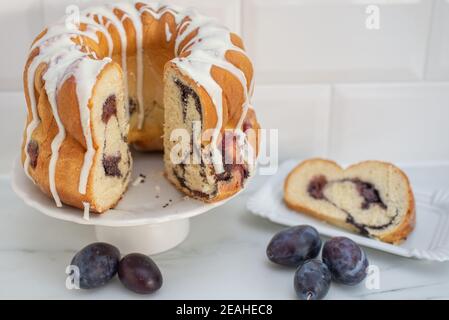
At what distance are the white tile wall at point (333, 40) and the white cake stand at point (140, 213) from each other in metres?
0.38

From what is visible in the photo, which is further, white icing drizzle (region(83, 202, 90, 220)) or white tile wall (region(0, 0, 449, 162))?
white tile wall (region(0, 0, 449, 162))

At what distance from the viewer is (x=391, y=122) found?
1.40 meters

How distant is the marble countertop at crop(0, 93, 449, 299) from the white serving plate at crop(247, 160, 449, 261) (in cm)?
3

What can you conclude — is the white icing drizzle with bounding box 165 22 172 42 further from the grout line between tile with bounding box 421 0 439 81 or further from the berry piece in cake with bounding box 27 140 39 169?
the grout line between tile with bounding box 421 0 439 81

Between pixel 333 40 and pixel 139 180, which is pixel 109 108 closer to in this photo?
pixel 139 180

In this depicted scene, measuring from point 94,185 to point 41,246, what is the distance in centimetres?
22

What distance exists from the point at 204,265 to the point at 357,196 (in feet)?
1.16

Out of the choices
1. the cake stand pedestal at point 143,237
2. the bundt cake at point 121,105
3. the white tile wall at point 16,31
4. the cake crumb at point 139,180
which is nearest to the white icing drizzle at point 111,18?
the bundt cake at point 121,105

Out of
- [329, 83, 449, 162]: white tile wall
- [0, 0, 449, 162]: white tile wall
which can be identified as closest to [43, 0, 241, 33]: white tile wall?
[0, 0, 449, 162]: white tile wall

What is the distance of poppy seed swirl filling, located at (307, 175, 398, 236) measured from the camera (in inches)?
45.3

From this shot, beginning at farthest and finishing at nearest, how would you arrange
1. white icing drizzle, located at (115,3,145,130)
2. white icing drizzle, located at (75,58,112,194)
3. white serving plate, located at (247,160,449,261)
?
white icing drizzle, located at (115,3,145,130) < white serving plate, located at (247,160,449,261) < white icing drizzle, located at (75,58,112,194)

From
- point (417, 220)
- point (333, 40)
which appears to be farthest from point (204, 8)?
point (417, 220)

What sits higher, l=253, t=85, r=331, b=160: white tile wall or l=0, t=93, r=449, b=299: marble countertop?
l=253, t=85, r=331, b=160: white tile wall
